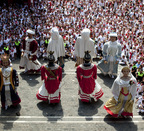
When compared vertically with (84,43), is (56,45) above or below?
below

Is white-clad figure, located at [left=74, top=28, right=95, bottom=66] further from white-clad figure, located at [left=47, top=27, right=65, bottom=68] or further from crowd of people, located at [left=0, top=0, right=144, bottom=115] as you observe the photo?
crowd of people, located at [left=0, top=0, right=144, bottom=115]

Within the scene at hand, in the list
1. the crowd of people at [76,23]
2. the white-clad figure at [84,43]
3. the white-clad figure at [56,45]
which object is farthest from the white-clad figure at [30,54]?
the crowd of people at [76,23]

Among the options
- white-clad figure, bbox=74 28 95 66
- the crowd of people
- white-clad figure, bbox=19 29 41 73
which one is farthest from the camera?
the crowd of people

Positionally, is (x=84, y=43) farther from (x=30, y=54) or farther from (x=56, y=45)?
(x=30, y=54)

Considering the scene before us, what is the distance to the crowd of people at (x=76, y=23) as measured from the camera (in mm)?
12656

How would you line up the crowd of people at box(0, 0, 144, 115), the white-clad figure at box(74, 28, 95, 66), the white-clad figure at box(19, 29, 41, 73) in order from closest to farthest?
the white-clad figure at box(74, 28, 95, 66)
the white-clad figure at box(19, 29, 41, 73)
the crowd of people at box(0, 0, 144, 115)

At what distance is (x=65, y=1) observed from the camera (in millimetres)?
20594

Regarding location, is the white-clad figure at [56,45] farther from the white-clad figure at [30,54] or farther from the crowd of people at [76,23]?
the crowd of people at [76,23]

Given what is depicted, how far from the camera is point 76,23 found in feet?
55.5

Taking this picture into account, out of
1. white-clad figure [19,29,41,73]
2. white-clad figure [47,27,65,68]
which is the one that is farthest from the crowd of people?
white-clad figure [19,29,41,73]

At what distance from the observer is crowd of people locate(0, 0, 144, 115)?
41.5 feet

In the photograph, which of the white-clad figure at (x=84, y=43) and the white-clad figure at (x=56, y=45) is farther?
the white-clad figure at (x=56, y=45)

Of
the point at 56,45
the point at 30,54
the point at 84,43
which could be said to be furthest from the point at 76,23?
the point at 30,54

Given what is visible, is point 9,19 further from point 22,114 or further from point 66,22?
point 22,114
